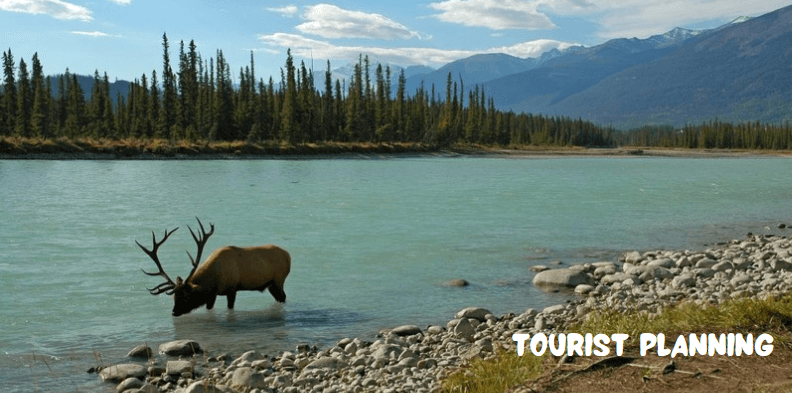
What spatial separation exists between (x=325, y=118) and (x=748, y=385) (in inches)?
4455

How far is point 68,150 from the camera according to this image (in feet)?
267

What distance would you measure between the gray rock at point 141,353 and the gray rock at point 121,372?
2.77ft

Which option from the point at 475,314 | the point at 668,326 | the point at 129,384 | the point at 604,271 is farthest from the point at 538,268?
the point at 129,384

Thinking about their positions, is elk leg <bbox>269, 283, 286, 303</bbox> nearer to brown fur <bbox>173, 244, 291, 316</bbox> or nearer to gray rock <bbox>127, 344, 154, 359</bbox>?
brown fur <bbox>173, 244, 291, 316</bbox>

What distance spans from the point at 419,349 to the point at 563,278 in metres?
6.23

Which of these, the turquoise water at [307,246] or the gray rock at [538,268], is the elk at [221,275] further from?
the gray rock at [538,268]

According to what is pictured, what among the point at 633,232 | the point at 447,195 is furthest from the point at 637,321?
the point at 447,195

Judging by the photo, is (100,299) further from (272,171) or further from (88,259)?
(272,171)

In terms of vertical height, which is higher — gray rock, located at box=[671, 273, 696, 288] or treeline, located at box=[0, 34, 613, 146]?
treeline, located at box=[0, 34, 613, 146]

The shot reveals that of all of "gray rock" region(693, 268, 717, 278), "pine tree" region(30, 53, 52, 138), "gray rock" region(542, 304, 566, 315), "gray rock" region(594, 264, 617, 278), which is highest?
"pine tree" region(30, 53, 52, 138)

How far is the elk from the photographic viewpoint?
12008mm

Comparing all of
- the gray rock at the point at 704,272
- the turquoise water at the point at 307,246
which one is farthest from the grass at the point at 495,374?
the gray rock at the point at 704,272

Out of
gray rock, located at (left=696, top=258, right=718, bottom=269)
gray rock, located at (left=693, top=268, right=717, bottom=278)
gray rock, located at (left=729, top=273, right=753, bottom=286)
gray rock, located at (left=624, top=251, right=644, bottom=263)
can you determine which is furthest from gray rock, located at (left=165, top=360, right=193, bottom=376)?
gray rock, located at (left=624, top=251, right=644, bottom=263)

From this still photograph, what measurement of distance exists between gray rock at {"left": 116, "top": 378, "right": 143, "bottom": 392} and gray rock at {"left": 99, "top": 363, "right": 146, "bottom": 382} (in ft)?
1.18
